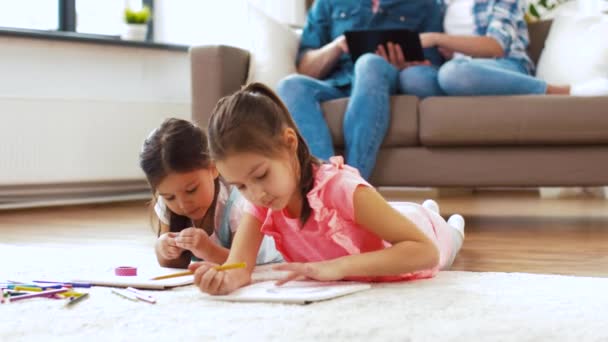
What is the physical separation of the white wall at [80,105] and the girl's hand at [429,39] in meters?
1.57

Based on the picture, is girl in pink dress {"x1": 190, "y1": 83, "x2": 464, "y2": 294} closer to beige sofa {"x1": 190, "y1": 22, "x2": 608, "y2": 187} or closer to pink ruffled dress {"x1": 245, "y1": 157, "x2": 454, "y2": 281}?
pink ruffled dress {"x1": 245, "y1": 157, "x2": 454, "y2": 281}

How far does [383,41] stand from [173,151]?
1.41 metres

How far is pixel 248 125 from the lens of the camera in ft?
4.66

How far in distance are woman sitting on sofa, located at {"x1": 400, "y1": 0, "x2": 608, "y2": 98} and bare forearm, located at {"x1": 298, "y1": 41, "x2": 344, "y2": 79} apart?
265 millimetres

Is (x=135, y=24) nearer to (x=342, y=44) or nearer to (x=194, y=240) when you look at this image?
(x=342, y=44)

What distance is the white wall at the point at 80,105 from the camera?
369 centimetres

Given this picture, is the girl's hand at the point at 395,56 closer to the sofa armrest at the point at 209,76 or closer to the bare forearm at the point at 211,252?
the sofa armrest at the point at 209,76

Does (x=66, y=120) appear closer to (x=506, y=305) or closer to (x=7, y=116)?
(x=7, y=116)

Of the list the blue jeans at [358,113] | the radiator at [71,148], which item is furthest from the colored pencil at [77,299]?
the radiator at [71,148]

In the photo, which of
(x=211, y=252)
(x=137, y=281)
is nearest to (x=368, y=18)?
(x=211, y=252)

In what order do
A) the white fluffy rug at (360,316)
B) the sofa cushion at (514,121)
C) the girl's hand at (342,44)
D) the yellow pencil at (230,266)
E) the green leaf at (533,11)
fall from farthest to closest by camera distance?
the green leaf at (533,11)
the girl's hand at (342,44)
the sofa cushion at (514,121)
the yellow pencil at (230,266)
the white fluffy rug at (360,316)

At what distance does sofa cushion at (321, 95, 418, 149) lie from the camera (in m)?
2.89

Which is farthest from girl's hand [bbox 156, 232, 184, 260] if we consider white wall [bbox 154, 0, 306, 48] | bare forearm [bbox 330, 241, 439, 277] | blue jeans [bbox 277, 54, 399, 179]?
white wall [bbox 154, 0, 306, 48]

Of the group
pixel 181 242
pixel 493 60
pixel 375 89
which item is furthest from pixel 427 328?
pixel 493 60
